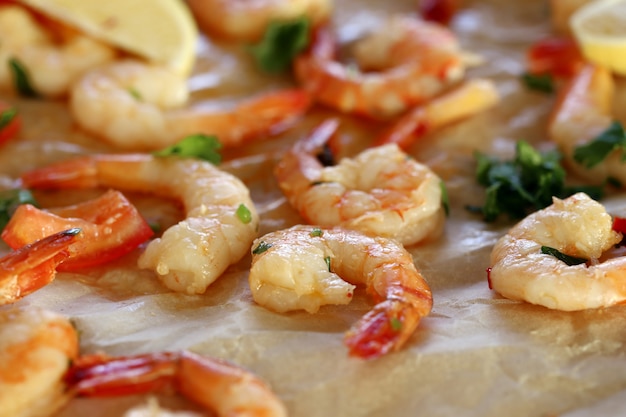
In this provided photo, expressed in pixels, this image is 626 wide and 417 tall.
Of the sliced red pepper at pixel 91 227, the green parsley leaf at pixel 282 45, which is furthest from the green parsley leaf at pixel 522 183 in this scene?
the sliced red pepper at pixel 91 227

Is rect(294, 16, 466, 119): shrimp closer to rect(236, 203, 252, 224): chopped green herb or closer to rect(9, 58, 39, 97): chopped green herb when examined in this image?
rect(236, 203, 252, 224): chopped green herb

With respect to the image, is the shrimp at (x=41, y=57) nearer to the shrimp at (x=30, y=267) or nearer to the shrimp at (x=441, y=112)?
the shrimp at (x=441, y=112)

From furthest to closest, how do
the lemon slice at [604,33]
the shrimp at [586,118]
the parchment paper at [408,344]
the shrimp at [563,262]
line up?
1. the lemon slice at [604,33]
2. the shrimp at [586,118]
3. the shrimp at [563,262]
4. the parchment paper at [408,344]

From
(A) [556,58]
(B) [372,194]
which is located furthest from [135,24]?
(A) [556,58]

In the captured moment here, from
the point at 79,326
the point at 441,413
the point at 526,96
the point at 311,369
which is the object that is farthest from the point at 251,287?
the point at 526,96

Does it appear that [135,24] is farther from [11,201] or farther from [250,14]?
[11,201]

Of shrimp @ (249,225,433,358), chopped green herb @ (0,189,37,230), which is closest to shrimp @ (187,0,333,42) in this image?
chopped green herb @ (0,189,37,230)
